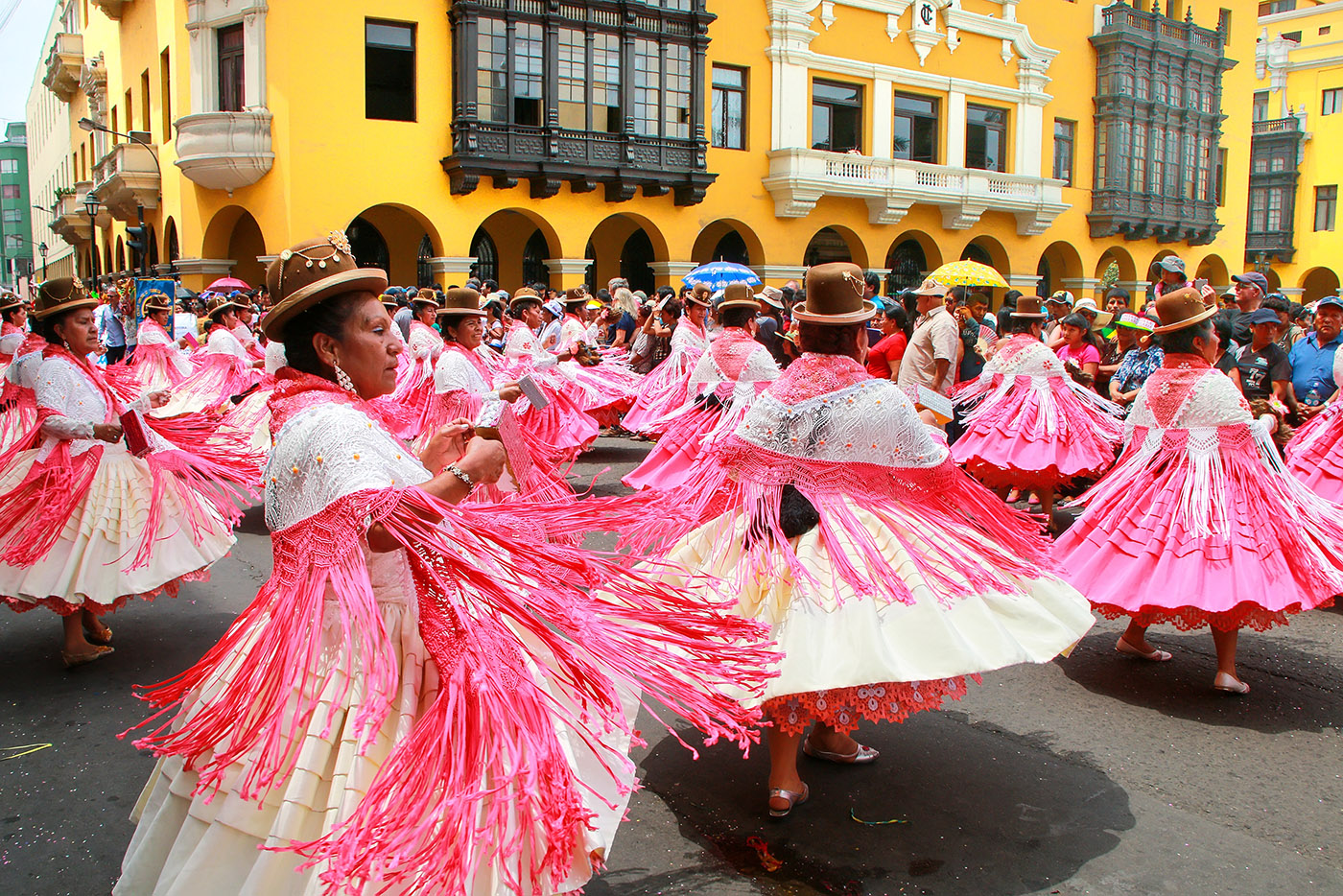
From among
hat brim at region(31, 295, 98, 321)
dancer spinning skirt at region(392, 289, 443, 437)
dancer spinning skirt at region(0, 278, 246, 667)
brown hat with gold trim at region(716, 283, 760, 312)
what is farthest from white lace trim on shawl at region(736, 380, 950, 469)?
dancer spinning skirt at region(392, 289, 443, 437)

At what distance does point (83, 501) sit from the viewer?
538 centimetres

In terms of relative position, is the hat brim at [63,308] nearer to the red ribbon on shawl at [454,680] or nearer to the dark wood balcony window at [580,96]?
the red ribbon on shawl at [454,680]

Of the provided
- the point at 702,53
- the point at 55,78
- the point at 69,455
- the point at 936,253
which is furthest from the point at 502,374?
the point at 55,78

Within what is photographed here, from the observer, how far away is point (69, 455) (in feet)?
17.7

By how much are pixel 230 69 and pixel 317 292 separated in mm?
21622

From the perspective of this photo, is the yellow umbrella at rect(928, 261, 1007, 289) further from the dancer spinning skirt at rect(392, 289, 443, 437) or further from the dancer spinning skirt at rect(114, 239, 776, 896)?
the dancer spinning skirt at rect(114, 239, 776, 896)

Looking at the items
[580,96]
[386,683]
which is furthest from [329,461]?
[580,96]

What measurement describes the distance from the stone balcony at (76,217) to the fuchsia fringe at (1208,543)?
36.1 meters

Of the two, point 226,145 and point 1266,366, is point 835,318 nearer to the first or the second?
point 1266,366

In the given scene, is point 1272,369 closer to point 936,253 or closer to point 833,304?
point 833,304

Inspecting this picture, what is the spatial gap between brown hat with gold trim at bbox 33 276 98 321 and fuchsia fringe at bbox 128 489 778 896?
3255 mm

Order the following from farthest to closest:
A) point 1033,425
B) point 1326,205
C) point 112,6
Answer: point 1326,205 → point 112,6 → point 1033,425

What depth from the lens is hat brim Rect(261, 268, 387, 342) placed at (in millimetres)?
2527

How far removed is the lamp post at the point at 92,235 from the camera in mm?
32947
